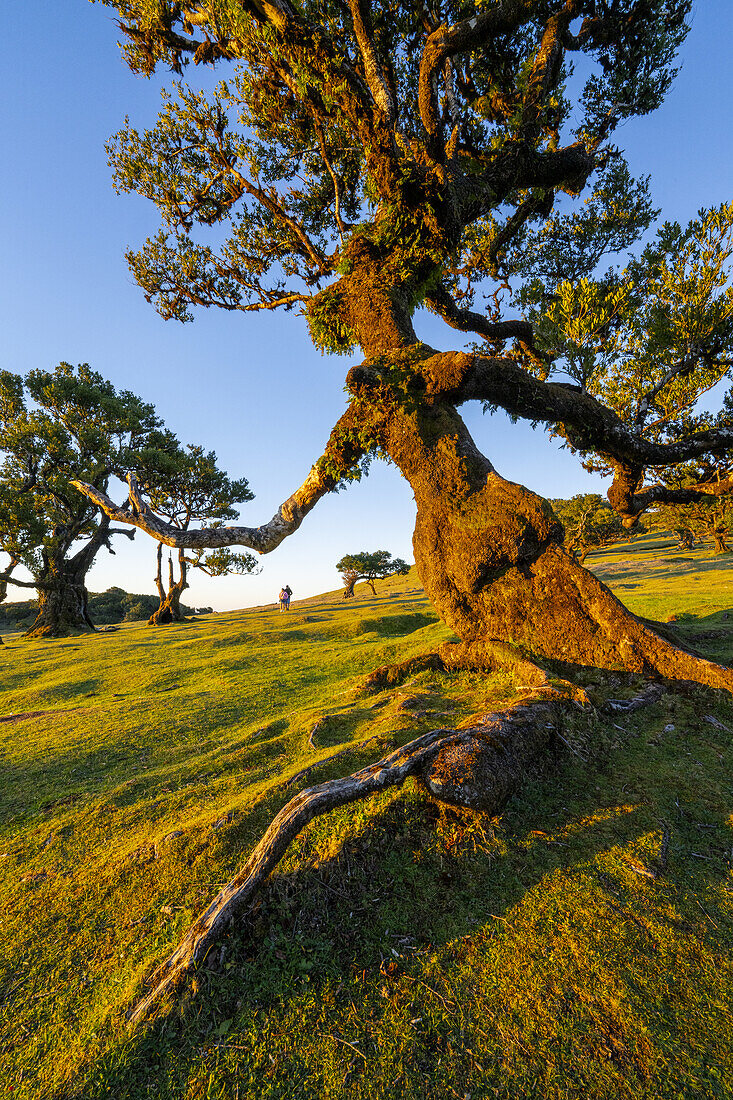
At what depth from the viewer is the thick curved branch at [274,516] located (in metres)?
7.39

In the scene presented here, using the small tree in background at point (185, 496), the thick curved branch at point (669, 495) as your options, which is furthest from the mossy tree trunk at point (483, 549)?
the small tree in background at point (185, 496)

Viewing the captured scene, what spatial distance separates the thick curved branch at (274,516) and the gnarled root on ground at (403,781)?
4.89 metres

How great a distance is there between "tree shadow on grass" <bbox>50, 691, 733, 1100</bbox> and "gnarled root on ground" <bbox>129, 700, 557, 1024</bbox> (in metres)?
0.14

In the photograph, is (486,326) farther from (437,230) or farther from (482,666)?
(482,666)

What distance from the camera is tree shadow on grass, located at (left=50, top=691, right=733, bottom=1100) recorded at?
7.22 ft

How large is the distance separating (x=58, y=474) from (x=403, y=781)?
40142 mm

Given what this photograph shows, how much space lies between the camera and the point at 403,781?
389 centimetres

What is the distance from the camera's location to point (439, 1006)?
2.46 meters

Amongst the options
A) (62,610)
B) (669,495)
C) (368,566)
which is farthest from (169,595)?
(669,495)

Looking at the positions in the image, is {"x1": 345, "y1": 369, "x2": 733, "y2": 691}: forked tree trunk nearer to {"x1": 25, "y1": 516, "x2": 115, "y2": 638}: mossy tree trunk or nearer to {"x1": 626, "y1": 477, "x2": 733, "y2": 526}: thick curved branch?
{"x1": 626, "y1": 477, "x2": 733, "y2": 526}: thick curved branch

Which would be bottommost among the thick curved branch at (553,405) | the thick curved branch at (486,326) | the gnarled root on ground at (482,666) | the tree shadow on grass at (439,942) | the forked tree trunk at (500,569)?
the tree shadow on grass at (439,942)

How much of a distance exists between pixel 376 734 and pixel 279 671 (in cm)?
811

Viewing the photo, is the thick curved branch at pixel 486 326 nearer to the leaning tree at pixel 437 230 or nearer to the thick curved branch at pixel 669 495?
the leaning tree at pixel 437 230

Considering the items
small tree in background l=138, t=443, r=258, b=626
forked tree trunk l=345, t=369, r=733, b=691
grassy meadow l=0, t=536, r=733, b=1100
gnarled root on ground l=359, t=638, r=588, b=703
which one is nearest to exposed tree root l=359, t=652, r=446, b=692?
gnarled root on ground l=359, t=638, r=588, b=703
